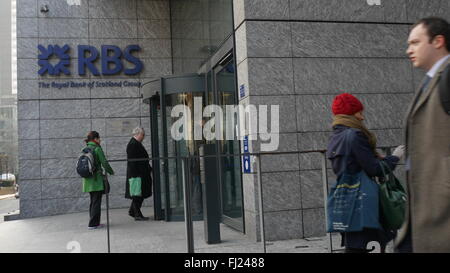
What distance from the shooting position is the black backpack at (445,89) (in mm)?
1913

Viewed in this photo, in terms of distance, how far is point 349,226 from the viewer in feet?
10.7

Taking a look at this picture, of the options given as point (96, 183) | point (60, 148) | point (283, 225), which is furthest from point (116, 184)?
point (60, 148)

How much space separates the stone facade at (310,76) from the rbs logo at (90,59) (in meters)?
5.92

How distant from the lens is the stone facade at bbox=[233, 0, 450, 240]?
6035 mm

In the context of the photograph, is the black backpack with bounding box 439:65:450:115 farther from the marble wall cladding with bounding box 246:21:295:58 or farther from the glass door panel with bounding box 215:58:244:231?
the glass door panel with bounding box 215:58:244:231

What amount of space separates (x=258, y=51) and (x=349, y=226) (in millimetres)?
3427

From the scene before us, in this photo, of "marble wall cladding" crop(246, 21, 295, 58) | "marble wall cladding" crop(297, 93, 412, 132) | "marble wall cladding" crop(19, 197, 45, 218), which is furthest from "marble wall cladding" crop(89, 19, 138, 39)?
"marble wall cladding" crop(297, 93, 412, 132)

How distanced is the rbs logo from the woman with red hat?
9115 mm

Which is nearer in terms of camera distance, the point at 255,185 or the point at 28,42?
the point at 255,185
